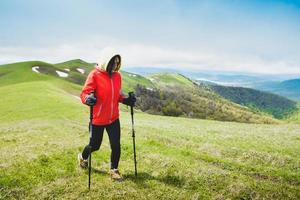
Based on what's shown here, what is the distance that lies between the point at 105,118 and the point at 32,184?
3.46 metres

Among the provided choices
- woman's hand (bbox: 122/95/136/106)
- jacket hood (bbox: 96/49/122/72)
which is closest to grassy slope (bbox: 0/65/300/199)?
woman's hand (bbox: 122/95/136/106)

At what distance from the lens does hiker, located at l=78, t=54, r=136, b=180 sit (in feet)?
40.0

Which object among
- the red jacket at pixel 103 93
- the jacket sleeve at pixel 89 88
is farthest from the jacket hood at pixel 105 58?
the jacket sleeve at pixel 89 88

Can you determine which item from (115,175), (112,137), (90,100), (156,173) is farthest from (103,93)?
(156,173)

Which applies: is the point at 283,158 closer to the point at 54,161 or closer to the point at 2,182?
the point at 54,161

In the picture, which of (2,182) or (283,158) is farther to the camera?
(283,158)

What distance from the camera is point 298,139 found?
2734 cm

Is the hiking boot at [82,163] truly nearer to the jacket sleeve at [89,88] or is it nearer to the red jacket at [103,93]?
the red jacket at [103,93]

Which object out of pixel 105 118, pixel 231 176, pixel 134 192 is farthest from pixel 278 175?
pixel 105 118

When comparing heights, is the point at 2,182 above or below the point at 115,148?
below

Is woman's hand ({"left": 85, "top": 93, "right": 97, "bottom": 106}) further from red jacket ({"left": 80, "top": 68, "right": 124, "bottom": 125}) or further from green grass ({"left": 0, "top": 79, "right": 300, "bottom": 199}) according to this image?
green grass ({"left": 0, "top": 79, "right": 300, "bottom": 199})

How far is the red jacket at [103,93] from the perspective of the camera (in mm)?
12203

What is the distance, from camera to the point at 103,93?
12312 millimetres

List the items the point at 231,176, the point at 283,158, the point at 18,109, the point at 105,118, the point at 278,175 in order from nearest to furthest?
the point at 105,118, the point at 231,176, the point at 278,175, the point at 283,158, the point at 18,109
